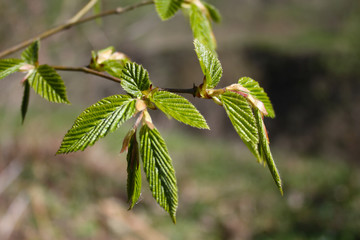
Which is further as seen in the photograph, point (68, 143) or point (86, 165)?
point (86, 165)

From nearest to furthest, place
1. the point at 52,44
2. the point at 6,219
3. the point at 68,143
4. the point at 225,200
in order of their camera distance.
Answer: the point at 68,143 → the point at 6,219 → the point at 225,200 → the point at 52,44

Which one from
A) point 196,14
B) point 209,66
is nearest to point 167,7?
point 196,14

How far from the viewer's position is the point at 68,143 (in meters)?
0.46

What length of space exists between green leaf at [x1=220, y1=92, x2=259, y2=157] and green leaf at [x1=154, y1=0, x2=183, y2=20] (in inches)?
10.1

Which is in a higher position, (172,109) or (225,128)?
(172,109)

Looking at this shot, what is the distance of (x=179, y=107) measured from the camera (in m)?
0.49

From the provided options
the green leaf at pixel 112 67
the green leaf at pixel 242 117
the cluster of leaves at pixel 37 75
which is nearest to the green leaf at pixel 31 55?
the cluster of leaves at pixel 37 75

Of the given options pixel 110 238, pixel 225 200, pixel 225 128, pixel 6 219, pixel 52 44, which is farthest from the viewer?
pixel 225 128

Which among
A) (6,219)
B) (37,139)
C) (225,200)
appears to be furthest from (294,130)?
(6,219)

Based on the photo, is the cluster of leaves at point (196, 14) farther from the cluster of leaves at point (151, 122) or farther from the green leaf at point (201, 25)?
the cluster of leaves at point (151, 122)

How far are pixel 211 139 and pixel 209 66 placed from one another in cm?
653

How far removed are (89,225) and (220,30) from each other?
20.3ft

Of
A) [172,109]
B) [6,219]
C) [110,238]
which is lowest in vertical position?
[110,238]

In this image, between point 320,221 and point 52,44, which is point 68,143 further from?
point 52,44
